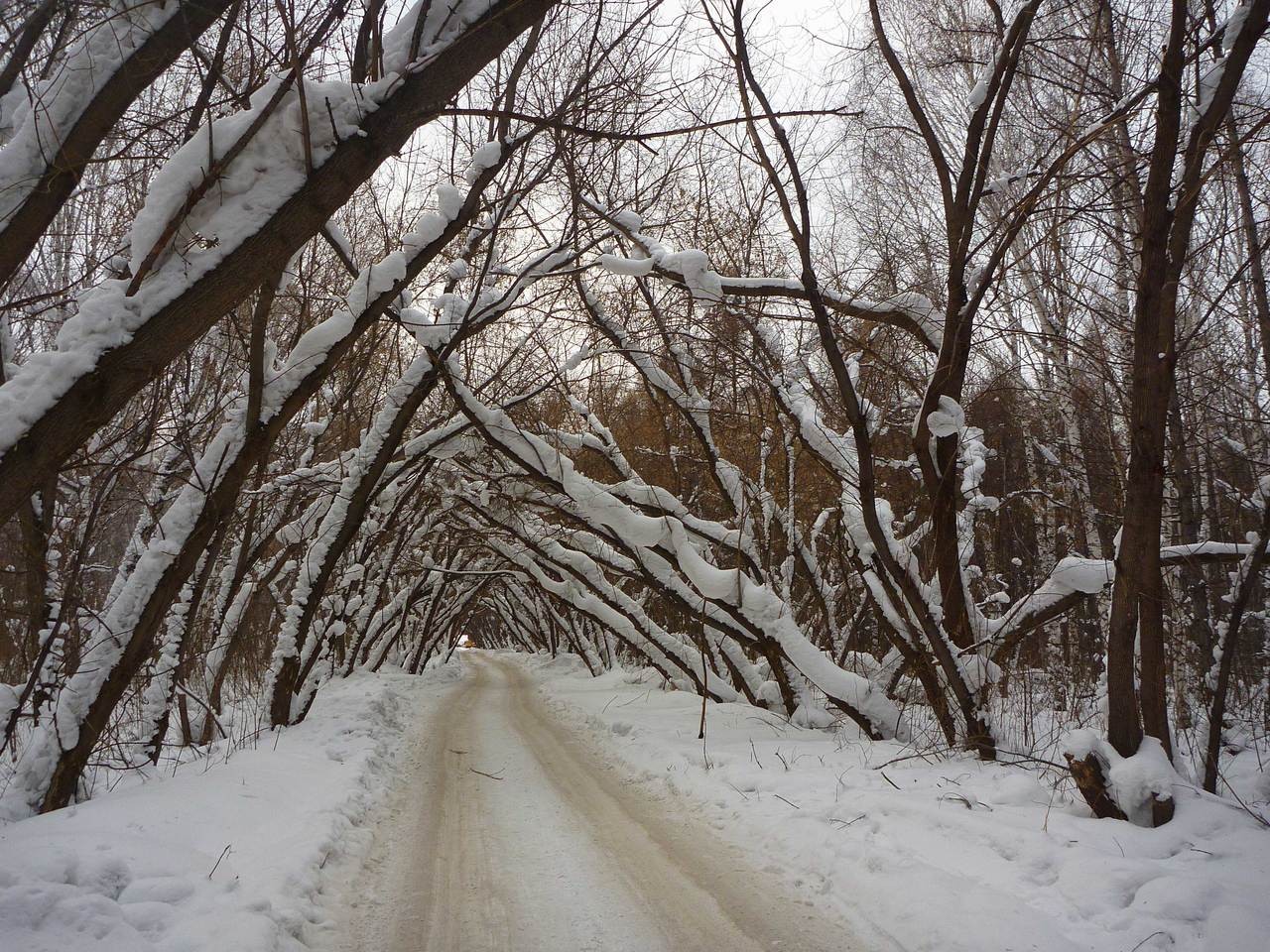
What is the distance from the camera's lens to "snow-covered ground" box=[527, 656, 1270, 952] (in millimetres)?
3078

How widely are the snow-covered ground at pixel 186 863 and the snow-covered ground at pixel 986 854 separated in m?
2.64

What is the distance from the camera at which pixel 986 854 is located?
3834mm

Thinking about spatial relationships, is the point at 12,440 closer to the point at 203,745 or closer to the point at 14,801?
the point at 14,801

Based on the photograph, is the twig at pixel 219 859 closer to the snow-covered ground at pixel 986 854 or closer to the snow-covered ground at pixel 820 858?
the snow-covered ground at pixel 820 858

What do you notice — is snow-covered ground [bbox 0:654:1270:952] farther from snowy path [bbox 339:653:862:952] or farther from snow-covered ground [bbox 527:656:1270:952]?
snowy path [bbox 339:653:862:952]

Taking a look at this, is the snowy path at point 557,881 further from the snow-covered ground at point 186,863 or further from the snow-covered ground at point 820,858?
the snow-covered ground at point 186,863

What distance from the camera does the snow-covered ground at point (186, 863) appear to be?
302 cm

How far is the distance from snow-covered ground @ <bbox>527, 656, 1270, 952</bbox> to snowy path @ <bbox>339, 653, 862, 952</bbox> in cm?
36

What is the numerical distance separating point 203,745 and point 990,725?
8539 millimetres

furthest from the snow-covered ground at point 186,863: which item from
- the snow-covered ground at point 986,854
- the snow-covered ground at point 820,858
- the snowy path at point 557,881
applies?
the snow-covered ground at point 986,854

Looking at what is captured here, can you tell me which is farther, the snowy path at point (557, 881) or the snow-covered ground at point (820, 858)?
the snowy path at point (557, 881)

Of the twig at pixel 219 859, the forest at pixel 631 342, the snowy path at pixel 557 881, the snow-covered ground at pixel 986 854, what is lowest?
the snowy path at pixel 557 881

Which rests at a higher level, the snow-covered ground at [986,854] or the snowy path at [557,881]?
the snow-covered ground at [986,854]

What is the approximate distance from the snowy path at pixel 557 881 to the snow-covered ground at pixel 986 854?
0.36 m
